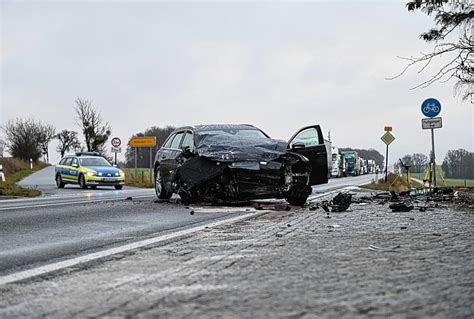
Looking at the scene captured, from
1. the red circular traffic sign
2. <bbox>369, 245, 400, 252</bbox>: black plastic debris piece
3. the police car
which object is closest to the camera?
<bbox>369, 245, 400, 252</bbox>: black plastic debris piece

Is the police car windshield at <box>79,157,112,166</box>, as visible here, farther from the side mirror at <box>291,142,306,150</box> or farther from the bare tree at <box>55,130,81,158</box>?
the bare tree at <box>55,130,81,158</box>

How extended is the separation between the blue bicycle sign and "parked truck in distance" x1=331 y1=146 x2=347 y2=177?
34.9 m

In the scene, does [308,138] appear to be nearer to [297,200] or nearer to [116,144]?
[297,200]

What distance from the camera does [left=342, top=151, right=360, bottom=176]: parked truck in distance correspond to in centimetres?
6606

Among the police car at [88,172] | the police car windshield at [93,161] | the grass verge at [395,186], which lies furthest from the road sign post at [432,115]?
the police car windshield at [93,161]

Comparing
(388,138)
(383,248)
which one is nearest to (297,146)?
(383,248)

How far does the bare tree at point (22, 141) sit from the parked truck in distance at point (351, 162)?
44.7 metres

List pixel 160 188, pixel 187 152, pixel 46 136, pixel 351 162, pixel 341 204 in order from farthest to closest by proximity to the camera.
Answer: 1. pixel 46 136
2. pixel 351 162
3. pixel 160 188
4. pixel 187 152
5. pixel 341 204

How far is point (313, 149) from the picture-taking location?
11.5 metres

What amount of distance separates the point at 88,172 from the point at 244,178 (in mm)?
16915

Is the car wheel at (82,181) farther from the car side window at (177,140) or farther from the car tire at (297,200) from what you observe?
the car tire at (297,200)

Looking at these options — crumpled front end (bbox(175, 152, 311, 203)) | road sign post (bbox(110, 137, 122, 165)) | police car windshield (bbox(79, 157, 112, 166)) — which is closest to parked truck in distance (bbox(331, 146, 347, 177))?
road sign post (bbox(110, 137, 122, 165))

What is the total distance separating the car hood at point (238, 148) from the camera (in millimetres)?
10680

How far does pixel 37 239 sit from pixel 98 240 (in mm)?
734
